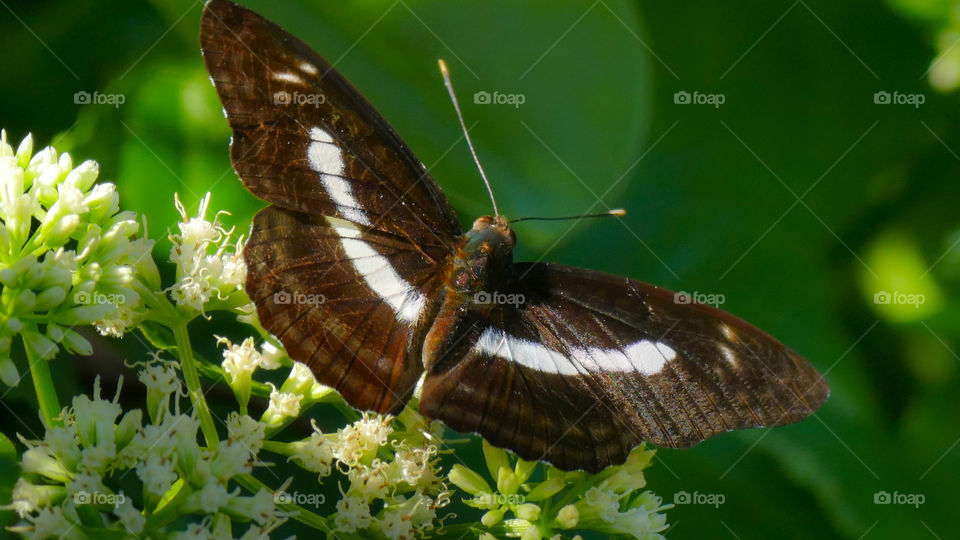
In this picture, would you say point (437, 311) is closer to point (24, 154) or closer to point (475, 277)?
point (475, 277)

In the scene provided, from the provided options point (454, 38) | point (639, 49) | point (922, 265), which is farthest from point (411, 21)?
point (922, 265)

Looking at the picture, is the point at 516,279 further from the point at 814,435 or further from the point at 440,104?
the point at 814,435

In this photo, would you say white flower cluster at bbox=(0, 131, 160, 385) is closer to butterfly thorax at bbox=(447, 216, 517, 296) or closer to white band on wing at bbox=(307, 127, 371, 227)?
white band on wing at bbox=(307, 127, 371, 227)

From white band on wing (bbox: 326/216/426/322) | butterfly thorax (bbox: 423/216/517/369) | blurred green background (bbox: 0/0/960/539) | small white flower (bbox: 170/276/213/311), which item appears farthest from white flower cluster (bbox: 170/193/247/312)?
butterfly thorax (bbox: 423/216/517/369)

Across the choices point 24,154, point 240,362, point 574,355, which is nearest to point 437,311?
point 574,355

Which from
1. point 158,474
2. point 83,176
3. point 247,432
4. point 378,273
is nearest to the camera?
point 158,474

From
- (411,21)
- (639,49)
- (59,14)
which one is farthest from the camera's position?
(639,49)

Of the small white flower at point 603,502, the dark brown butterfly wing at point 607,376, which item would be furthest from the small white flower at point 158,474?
the small white flower at point 603,502

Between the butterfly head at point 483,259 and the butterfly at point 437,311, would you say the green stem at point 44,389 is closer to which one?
the butterfly at point 437,311
